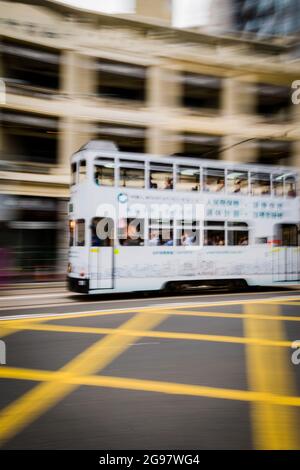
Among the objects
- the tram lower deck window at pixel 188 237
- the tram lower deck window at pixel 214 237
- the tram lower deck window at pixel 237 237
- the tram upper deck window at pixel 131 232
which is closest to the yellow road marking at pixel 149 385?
the tram upper deck window at pixel 131 232

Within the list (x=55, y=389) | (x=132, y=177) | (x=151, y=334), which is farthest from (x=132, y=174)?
(x=55, y=389)

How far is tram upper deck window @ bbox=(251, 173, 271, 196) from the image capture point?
11.8 m

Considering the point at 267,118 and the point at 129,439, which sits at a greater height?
the point at 267,118

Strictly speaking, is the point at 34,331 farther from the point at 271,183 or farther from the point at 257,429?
the point at 271,183

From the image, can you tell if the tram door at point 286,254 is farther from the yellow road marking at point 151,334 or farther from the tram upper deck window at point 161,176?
the yellow road marking at point 151,334

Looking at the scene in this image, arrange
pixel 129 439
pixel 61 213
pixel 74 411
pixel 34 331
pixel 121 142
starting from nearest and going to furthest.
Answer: pixel 129 439 < pixel 74 411 < pixel 34 331 < pixel 61 213 < pixel 121 142

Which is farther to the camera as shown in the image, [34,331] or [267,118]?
[267,118]

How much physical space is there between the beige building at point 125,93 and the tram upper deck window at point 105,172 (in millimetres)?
5821

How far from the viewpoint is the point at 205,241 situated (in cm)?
1116

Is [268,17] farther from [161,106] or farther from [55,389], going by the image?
[55,389]

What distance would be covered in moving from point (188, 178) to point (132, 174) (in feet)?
5.36

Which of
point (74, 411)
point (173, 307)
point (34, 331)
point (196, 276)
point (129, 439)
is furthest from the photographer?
point (196, 276)

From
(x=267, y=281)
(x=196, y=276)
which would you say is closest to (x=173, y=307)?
(x=196, y=276)

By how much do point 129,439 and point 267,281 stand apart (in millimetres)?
9536
